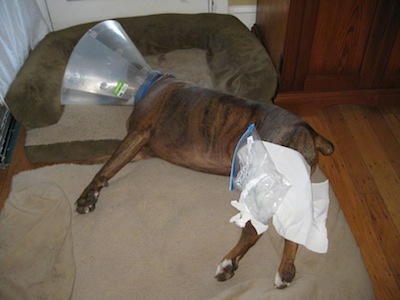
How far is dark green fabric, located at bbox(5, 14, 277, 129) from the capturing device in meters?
1.90

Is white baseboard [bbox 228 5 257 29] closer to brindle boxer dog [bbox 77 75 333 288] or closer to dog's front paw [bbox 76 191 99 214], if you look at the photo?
brindle boxer dog [bbox 77 75 333 288]

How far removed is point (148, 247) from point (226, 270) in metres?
0.33

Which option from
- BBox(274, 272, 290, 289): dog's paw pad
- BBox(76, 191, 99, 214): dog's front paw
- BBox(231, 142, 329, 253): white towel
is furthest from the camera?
BBox(76, 191, 99, 214): dog's front paw

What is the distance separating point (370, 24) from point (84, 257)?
1658 millimetres

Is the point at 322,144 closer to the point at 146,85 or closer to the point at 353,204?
the point at 353,204

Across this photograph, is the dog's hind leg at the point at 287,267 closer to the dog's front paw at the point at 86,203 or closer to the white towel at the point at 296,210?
the white towel at the point at 296,210

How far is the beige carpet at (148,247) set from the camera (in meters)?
1.43

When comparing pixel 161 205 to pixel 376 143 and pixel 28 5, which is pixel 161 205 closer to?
pixel 376 143

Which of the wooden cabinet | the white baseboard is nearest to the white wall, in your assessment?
the white baseboard

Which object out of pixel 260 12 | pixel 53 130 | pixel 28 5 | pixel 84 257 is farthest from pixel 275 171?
pixel 28 5

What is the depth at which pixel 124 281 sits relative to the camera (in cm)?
146

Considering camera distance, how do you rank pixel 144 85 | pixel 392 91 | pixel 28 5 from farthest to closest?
pixel 28 5, pixel 392 91, pixel 144 85

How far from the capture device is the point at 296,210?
120 cm

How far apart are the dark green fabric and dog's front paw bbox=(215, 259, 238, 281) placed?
2.89 feet
